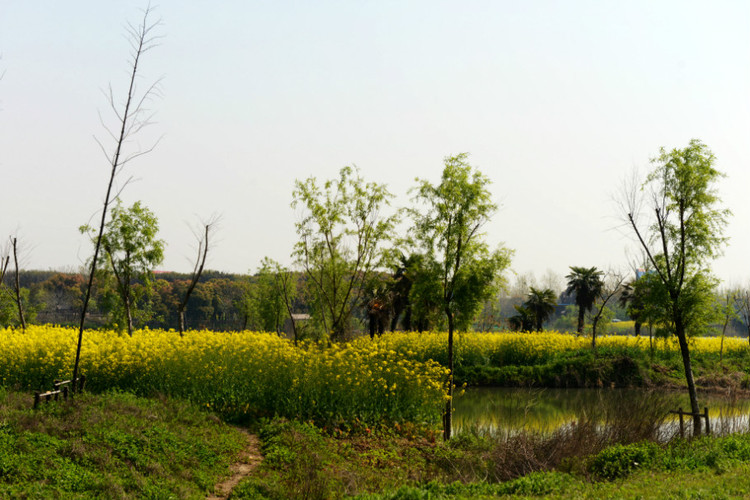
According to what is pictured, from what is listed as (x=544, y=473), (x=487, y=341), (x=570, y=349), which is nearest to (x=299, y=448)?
(x=544, y=473)

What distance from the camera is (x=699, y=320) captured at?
16.2m

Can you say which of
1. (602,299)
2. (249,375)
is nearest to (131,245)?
(249,375)

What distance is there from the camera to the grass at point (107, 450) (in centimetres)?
835

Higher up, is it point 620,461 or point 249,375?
point 249,375

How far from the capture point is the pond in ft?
44.5

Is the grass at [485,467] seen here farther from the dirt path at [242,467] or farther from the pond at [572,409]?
the pond at [572,409]

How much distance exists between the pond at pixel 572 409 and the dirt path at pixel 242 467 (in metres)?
5.18

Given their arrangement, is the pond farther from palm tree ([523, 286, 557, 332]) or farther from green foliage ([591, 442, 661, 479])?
palm tree ([523, 286, 557, 332])

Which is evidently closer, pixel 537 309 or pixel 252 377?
pixel 252 377

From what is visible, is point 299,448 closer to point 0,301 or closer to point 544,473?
point 544,473

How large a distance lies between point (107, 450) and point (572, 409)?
16.2 metres

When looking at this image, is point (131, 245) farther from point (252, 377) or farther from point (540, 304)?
point (540, 304)

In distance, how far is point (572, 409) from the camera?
2111cm

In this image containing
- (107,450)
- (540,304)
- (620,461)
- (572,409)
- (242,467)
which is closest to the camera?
(107,450)
